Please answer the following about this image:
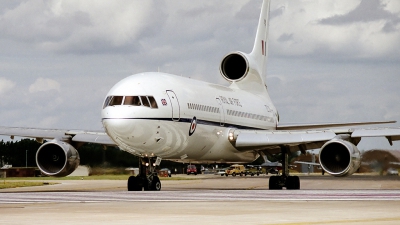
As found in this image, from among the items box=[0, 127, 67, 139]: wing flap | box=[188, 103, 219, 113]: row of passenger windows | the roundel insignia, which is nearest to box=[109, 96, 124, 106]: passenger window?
box=[188, 103, 219, 113]: row of passenger windows

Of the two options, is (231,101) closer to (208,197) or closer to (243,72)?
(243,72)

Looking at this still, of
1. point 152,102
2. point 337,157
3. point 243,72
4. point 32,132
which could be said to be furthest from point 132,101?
point 243,72

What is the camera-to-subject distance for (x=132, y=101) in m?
29.3

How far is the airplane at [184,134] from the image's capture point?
2931cm

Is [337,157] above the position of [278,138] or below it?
below

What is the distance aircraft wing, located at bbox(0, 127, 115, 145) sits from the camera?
1316 inches

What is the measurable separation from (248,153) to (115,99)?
10694mm

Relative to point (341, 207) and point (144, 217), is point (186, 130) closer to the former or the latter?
point (341, 207)

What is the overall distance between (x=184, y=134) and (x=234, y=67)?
12.6m

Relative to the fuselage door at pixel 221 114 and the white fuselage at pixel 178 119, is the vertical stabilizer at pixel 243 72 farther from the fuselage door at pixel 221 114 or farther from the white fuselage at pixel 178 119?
the fuselage door at pixel 221 114

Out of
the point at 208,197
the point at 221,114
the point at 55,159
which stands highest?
the point at 221,114

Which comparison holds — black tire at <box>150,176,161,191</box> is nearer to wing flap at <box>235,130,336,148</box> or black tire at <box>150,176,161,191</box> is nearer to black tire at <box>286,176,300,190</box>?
wing flap at <box>235,130,336,148</box>

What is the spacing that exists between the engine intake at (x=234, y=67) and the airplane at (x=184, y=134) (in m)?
2.26

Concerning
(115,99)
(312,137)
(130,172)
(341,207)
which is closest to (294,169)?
(130,172)
